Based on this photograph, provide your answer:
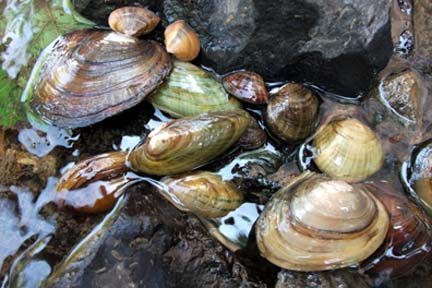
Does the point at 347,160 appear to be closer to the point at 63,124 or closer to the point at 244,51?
the point at 244,51

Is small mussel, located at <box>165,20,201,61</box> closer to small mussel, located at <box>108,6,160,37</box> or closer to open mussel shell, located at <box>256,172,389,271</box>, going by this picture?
small mussel, located at <box>108,6,160,37</box>

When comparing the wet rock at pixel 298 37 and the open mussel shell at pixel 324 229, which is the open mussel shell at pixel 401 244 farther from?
the wet rock at pixel 298 37

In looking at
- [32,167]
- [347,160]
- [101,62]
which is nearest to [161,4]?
[101,62]

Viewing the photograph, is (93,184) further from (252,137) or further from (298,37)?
(298,37)

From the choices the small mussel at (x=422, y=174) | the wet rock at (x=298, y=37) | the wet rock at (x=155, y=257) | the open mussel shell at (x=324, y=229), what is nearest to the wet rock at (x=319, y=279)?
the open mussel shell at (x=324, y=229)

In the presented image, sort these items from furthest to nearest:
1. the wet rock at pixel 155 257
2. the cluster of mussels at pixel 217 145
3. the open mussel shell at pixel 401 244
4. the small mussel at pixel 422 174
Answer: the small mussel at pixel 422 174
the open mussel shell at pixel 401 244
the cluster of mussels at pixel 217 145
the wet rock at pixel 155 257

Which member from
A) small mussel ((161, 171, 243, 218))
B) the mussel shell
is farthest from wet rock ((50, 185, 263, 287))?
the mussel shell

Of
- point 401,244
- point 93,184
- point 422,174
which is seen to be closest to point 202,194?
point 93,184
